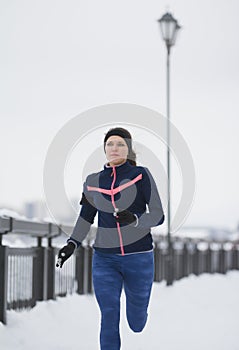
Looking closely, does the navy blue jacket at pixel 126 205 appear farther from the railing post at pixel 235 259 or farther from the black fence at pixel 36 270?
the railing post at pixel 235 259

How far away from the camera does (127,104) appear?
673cm

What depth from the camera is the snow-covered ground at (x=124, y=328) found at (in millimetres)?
6629

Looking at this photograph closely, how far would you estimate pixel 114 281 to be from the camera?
17.7 ft

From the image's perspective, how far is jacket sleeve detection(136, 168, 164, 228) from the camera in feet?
17.3

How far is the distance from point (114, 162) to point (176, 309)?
18.4 ft

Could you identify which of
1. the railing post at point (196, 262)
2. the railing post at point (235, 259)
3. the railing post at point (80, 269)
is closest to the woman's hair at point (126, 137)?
the railing post at point (80, 269)

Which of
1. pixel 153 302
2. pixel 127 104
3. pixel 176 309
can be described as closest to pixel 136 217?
pixel 127 104

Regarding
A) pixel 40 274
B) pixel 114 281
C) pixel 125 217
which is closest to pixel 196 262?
pixel 40 274

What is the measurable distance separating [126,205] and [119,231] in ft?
0.62

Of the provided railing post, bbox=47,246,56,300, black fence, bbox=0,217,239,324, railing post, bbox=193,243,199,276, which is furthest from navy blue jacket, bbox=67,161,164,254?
railing post, bbox=193,243,199,276

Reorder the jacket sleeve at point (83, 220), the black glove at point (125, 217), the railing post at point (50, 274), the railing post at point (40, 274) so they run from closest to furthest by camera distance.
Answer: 1. the black glove at point (125, 217)
2. the jacket sleeve at point (83, 220)
3. the railing post at point (40, 274)
4. the railing post at point (50, 274)

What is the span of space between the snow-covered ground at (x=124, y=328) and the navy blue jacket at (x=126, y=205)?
140 centimetres

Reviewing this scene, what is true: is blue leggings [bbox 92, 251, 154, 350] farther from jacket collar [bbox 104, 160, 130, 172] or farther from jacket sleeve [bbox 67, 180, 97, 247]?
jacket collar [bbox 104, 160, 130, 172]

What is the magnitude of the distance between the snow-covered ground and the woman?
1103 mm
